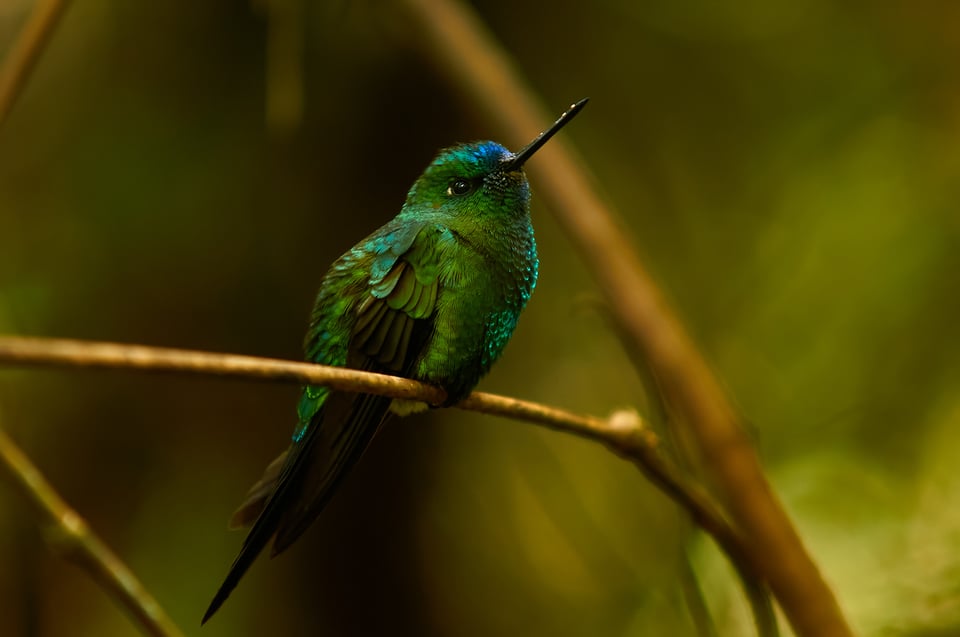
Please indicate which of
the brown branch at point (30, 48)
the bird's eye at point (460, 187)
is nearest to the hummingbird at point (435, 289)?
the bird's eye at point (460, 187)

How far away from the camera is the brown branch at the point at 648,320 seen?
147 centimetres

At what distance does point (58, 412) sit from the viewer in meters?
3.68

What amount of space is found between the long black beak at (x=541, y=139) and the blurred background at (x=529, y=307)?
1020 millimetres

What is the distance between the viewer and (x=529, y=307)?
4.52 meters

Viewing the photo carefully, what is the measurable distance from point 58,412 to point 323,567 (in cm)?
131

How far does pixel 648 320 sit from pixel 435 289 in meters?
0.44

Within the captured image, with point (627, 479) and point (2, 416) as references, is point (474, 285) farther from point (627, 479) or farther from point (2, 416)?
point (627, 479)

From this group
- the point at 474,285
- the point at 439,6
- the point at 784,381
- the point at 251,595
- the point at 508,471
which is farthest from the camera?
the point at 784,381

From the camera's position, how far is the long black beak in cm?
118

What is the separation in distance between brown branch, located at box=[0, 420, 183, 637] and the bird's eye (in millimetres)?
959

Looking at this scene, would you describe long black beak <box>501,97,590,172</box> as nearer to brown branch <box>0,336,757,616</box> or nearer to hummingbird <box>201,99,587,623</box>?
hummingbird <box>201,99,587,623</box>

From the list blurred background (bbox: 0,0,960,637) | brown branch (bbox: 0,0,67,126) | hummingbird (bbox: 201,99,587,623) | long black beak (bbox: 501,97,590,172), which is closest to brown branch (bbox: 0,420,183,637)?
hummingbird (bbox: 201,99,587,623)

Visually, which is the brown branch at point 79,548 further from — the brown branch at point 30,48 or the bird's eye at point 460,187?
the bird's eye at point 460,187

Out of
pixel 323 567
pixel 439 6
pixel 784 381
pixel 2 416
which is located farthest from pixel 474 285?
pixel 784 381
